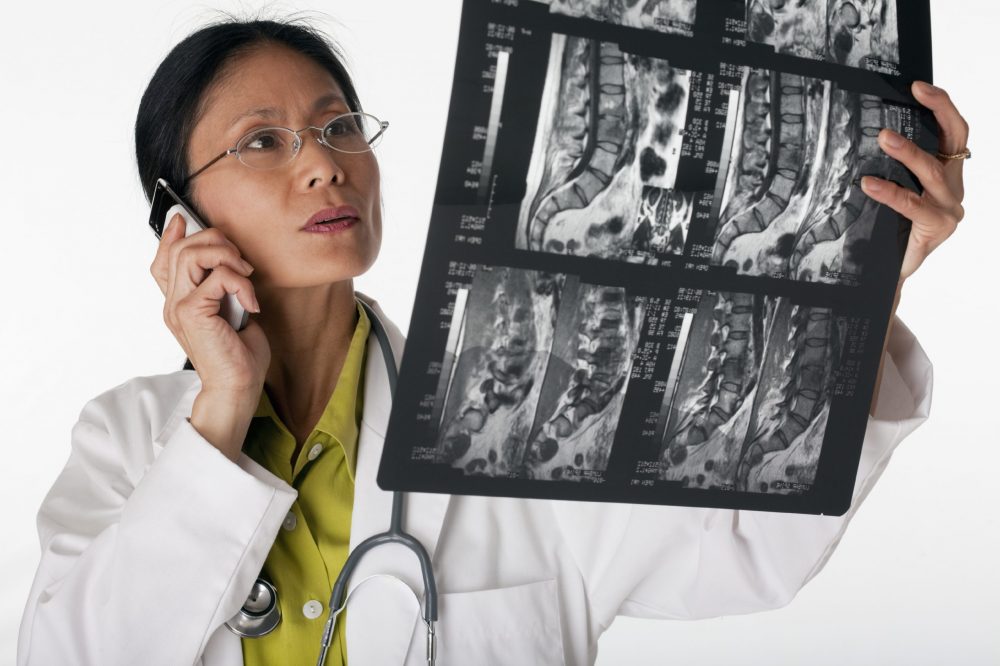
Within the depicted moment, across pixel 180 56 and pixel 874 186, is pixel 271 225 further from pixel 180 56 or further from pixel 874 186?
pixel 874 186

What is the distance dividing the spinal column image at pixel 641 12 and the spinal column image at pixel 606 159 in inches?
0.9

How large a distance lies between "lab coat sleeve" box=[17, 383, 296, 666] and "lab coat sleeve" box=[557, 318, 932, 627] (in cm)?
39

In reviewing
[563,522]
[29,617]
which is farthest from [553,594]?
[29,617]

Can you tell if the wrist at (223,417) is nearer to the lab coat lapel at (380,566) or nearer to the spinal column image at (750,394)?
the lab coat lapel at (380,566)

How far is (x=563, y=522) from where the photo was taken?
4.03 feet

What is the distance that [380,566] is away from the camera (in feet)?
3.69

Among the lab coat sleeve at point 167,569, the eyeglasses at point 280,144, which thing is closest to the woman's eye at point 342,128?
the eyeglasses at point 280,144

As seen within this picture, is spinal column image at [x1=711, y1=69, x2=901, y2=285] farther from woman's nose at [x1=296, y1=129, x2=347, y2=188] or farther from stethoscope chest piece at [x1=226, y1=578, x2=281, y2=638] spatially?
stethoscope chest piece at [x1=226, y1=578, x2=281, y2=638]

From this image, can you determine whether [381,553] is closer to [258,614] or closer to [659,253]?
[258,614]

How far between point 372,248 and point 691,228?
0.39 meters

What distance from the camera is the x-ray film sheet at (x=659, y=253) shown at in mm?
828

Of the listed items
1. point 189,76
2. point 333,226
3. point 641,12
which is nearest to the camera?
point 641,12

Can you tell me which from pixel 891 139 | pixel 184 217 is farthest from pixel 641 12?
pixel 184 217

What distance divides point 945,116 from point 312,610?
2.76ft
